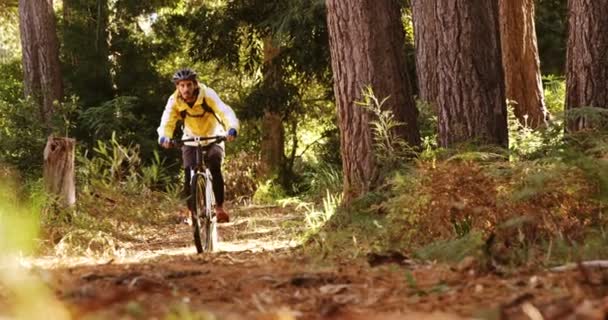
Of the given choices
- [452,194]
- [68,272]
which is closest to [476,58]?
[452,194]

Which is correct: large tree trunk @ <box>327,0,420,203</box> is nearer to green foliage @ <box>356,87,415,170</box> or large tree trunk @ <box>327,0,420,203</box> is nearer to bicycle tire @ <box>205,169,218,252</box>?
green foliage @ <box>356,87,415,170</box>

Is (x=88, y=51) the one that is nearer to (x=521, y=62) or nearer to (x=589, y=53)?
(x=521, y=62)

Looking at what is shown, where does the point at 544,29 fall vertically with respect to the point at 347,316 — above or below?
above

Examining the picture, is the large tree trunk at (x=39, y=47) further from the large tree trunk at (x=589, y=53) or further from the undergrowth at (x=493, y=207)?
the undergrowth at (x=493, y=207)

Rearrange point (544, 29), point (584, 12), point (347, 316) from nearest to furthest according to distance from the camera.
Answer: point (347, 316)
point (584, 12)
point (544, 29)

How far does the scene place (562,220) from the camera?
687 centimetres

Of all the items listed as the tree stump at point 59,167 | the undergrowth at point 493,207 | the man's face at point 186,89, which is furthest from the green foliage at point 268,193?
the undergrowth at point 493,207

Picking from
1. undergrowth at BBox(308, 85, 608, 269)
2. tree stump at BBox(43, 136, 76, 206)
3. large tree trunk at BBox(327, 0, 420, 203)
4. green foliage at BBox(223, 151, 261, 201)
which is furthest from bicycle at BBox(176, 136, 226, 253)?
green foliage at BBox(223, 151, 261, 201)

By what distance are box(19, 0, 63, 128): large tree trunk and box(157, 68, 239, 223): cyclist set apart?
10.2 metres

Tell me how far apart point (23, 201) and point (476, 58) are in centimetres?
550

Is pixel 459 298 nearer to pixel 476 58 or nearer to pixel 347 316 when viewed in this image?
pixel 347 316

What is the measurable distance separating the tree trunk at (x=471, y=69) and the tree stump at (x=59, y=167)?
13.9ft

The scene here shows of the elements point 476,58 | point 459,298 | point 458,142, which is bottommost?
point 459,298

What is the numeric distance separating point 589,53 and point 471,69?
2.06 metres
